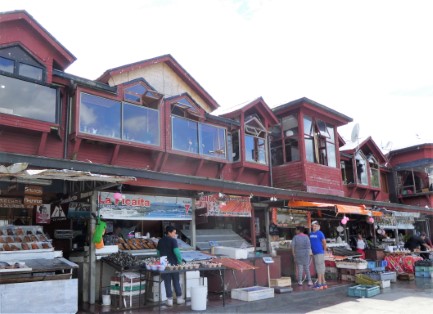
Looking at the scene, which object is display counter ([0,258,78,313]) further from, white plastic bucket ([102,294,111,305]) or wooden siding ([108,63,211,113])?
wooden siding ([108,63,211,113])

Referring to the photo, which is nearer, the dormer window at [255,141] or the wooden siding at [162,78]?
the wooden siding at [162,78]

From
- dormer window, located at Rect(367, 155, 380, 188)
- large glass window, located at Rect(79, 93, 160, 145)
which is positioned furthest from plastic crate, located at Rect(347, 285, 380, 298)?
dormer window, located at Rect(367, 155, 380, 188)

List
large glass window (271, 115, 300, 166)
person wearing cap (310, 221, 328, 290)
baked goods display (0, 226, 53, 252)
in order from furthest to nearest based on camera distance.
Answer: large glass window (271, 115, 300, 166), person wearing cap (310, 221, 328, 290), baked goods display (0, 226, 53, 252)

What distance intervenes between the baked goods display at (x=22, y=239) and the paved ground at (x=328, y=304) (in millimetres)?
1762

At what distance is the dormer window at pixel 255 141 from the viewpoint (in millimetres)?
15850

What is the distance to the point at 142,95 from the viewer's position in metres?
12.7

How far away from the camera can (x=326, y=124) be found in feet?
61.8

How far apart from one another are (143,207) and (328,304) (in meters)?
5.48

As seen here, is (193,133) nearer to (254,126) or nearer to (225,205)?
(225,205)

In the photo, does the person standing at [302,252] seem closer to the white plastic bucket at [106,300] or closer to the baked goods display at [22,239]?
Answer: the white plastic bucket at [106,300]

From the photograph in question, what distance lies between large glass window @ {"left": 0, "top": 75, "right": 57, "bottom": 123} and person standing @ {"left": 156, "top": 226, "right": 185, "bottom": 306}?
14.9ft

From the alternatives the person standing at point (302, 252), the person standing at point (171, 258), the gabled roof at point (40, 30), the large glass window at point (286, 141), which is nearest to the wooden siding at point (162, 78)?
the gabled roof at point (40, 30)

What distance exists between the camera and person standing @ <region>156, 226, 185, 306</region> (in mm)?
8875

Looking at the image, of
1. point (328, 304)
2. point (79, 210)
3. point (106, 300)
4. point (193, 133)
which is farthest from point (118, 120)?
point (328, 304)
